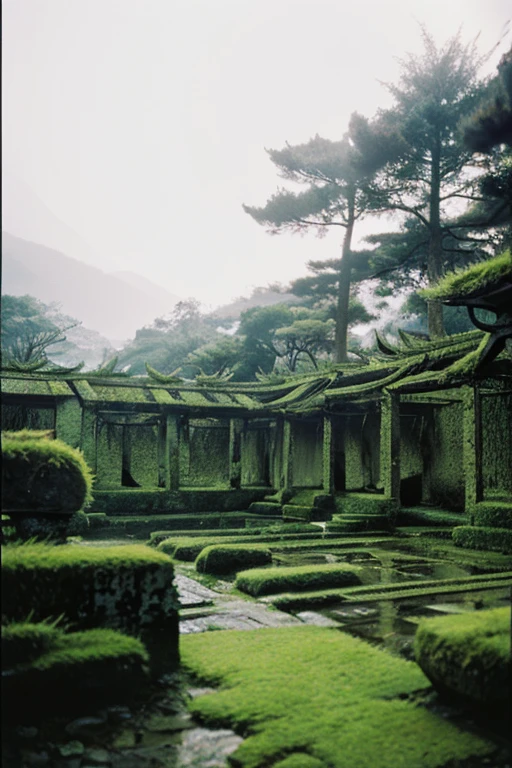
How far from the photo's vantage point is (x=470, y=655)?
388 centimetres

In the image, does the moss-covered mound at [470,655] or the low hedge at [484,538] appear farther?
the low hedge at [484,538]

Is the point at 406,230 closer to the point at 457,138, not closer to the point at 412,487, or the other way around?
the point at 457,138

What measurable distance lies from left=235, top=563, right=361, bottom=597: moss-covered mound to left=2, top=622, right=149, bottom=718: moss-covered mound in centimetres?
379

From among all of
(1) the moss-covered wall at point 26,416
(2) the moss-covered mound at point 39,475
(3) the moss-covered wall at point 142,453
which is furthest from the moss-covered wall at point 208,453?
(2) the moss-covered mound at point 39,475

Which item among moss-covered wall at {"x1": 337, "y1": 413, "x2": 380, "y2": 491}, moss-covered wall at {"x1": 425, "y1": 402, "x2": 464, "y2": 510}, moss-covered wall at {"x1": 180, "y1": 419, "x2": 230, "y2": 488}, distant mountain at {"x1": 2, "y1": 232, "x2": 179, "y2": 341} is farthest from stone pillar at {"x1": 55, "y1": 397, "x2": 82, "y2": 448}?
distant mountain at {"x1": 2, "y1": 232, "x2": 179, "y2": 341}

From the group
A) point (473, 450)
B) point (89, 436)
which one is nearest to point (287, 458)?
point (89, 436)

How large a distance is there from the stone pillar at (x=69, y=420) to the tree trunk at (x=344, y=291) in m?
16.4

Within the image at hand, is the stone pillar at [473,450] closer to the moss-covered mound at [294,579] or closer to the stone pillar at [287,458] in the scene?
the moss-covered mound at [294,579]

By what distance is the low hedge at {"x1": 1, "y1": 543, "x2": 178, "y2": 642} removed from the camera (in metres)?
4.62

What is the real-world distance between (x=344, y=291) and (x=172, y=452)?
1732 centimetres

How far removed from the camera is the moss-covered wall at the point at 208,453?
78.0ft

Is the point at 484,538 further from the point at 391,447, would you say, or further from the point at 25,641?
the point at 25,641

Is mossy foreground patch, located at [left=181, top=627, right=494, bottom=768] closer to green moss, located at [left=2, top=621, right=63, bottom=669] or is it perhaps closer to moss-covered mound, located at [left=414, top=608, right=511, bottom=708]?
moss-covered mound, located at [left=414, top=608, right=511, bottom=708]

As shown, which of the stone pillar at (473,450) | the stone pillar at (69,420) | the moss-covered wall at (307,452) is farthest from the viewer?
the moss-covered wall at (307,452)
